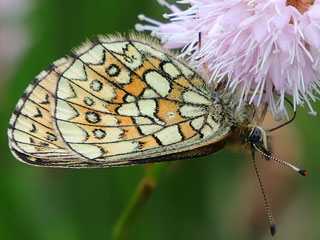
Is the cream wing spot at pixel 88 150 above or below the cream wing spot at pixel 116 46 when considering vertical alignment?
below

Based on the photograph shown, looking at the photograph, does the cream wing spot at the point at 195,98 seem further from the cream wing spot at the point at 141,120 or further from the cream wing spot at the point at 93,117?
the cream wing spot at the point at 93,117

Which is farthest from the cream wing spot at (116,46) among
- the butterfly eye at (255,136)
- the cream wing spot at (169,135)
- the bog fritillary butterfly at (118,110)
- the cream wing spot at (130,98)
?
the butterfly eye at (255,136)

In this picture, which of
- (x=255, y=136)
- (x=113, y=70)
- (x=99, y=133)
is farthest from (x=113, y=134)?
(x=255, y=136)

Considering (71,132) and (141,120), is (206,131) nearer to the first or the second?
(141,120)

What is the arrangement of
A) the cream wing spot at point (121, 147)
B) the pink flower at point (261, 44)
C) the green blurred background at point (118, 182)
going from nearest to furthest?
the pink flower at point (261, 44)
the cream wing spot at point (121, 147)
the green blurred background at point (118, 182)

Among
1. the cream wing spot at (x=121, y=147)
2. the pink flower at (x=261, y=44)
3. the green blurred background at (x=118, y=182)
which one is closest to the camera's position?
the pink flower at (x=261, y=44)

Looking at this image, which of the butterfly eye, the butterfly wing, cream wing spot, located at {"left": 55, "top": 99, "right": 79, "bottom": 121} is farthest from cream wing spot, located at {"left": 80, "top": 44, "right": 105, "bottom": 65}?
the butterfly eye
